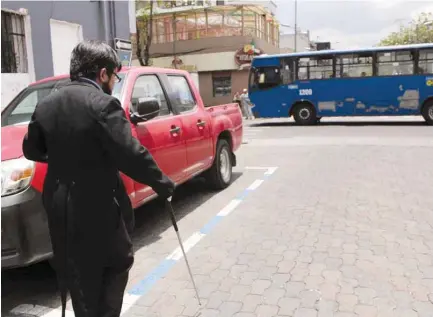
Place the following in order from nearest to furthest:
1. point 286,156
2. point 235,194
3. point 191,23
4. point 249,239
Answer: point 249,239 < point 235,194 < point 286,156 < point 191,23

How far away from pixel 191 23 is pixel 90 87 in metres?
33.2

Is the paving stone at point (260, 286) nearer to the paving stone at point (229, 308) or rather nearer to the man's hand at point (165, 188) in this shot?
the paving stone at point (229, 308)

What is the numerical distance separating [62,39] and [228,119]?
7.83 meters

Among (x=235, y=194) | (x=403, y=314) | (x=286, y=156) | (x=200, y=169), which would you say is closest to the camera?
(x=403, y=314)

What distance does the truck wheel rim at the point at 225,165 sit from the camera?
742 centimetres

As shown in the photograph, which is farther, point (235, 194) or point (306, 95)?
point (306, 95)

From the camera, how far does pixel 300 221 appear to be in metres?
5.63

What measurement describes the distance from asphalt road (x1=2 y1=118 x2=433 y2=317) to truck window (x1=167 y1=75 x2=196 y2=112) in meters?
1.37

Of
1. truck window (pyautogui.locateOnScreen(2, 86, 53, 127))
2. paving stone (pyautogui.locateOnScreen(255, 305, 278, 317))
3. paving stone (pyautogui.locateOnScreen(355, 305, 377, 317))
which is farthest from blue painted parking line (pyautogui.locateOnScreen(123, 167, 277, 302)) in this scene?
truck window (pyautogui.locateOnScreen(2, 86, 53, 127))

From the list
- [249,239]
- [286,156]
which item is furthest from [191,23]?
[249,239]

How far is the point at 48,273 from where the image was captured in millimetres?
4371

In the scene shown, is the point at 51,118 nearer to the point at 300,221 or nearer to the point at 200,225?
the point at 200,225

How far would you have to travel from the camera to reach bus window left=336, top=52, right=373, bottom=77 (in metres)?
18.0

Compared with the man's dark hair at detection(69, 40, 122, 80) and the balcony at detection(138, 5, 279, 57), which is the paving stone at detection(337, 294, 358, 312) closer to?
the man's dark hair at detection(69, 40, 122, 80)
